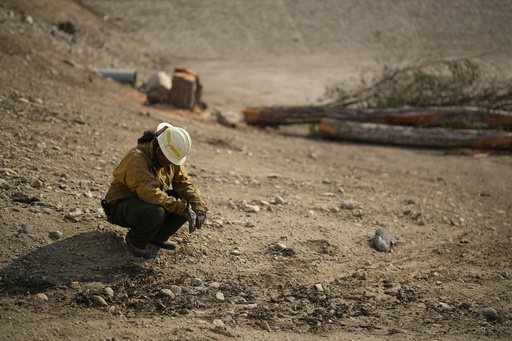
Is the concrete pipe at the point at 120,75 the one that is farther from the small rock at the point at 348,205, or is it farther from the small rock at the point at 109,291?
the small rock at the point at 109,291

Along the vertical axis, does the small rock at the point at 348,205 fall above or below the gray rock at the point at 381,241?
above

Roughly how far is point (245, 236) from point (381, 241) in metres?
1.51

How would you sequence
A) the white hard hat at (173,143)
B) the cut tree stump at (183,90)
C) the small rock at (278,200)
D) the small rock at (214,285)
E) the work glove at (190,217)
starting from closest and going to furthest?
the white hard hat at (173,143)
the work glove at (190,217)
the small rock at (214,285)
the small rock at (278,200)
the cut tree stump at (183,90)

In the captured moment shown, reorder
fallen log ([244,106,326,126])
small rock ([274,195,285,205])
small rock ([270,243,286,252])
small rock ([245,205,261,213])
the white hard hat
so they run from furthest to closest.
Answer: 1. fallen log ([244,106,326,126])
2. small rock ([274,195,285,205])
3. small rock ([245,205,261,213])
4. small rock ([270,243,286,252])
5. the white hard hat

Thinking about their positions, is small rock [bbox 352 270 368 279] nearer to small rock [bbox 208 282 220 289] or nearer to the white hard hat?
small rock [bbox 208 282 220 289]

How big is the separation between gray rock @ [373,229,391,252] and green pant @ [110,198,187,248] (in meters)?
2.24

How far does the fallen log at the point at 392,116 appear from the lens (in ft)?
30.4

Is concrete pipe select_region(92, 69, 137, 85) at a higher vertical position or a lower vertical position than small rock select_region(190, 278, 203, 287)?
higher

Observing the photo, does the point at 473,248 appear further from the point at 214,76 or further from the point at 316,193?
the point at 214,76

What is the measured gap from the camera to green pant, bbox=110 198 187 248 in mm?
3732

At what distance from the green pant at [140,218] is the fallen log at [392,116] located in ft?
19.9

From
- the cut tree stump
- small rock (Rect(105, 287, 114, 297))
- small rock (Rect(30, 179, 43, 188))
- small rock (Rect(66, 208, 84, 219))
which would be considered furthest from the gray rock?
the cut tree stump

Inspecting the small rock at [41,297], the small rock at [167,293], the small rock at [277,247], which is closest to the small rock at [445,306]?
the small rock at [277,247]

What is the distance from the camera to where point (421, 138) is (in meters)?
9.16
